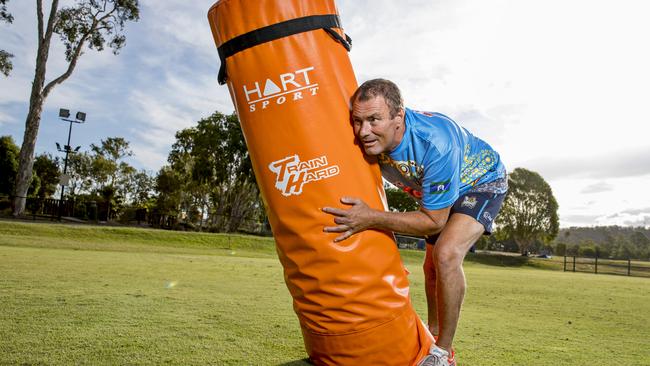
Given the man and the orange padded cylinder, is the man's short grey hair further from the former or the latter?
the orange padded cylinder

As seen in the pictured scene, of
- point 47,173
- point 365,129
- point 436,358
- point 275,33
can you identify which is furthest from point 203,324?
point 47,173

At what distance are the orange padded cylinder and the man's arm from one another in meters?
0.05

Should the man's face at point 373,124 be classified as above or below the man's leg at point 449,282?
above

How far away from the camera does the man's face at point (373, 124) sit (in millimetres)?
2781

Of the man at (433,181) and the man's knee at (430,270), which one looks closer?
the man at (433,181)

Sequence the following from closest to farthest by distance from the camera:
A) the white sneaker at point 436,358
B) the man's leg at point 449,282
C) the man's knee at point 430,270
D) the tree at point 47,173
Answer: the white sneaker at point 436,358, the man's leg at point 449,282, the man's knee at point 430,270, the tree at point 47,173

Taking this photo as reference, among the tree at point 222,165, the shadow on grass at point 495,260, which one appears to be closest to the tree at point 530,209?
the shadow on grass at point 495,260

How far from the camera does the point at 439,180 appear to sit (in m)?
2.91

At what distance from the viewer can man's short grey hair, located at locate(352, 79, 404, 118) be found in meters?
2.81

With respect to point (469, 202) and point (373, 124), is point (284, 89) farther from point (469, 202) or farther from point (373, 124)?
point (469, 202)

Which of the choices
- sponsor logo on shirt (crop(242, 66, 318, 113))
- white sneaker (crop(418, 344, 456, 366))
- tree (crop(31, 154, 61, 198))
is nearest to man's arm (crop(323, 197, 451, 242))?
sponsor logo on shirt (crop(242, 66, 318, 113))

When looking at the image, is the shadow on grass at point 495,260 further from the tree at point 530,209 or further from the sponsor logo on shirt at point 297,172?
the sponsor logo on shirt at point 297,172

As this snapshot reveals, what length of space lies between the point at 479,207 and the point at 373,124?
119 centimetres

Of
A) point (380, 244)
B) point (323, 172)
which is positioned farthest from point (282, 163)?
point (380, 244)
